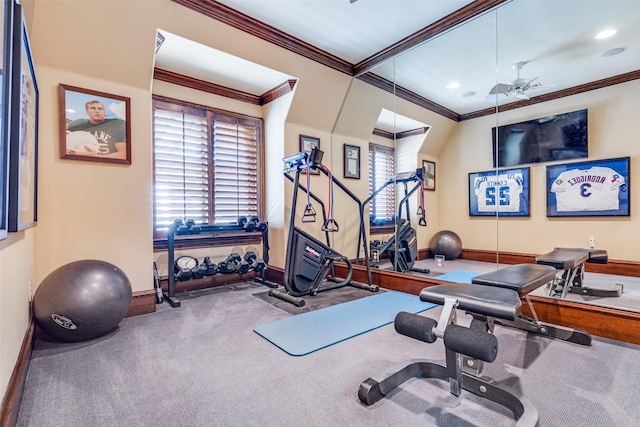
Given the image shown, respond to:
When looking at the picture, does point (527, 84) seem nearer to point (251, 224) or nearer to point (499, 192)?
point (499, 192)

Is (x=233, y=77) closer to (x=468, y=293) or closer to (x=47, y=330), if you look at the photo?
(x=47, y=330)

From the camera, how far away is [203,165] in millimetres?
4266

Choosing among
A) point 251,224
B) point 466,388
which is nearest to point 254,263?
point 251,224

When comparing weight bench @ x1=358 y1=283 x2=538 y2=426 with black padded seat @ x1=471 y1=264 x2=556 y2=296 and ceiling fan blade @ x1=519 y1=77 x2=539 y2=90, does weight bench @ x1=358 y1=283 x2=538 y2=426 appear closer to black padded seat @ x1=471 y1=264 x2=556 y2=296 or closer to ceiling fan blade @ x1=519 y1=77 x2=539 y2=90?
black padded seat @ x1=471 y1=264 x2=556 y2=296

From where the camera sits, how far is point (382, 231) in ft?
15.9

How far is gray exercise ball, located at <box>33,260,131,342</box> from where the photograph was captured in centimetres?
232

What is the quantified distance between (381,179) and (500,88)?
197cm

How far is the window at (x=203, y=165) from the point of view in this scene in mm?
3939

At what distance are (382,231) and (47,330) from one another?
4.04 meters

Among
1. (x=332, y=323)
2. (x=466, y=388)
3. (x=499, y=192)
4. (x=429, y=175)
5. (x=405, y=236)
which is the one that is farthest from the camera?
(x=405, y=236)

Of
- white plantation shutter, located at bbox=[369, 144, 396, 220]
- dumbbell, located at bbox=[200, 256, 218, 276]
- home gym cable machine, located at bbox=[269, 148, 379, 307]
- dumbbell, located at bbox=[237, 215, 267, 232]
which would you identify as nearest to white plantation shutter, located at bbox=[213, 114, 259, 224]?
dumbbell, located at bbox=[237, 215, 267, 232]

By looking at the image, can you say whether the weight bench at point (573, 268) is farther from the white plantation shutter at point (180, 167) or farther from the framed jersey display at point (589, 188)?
the white plantation shutter at point (180, 167)

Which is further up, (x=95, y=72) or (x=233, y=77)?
(x=233, y=77)

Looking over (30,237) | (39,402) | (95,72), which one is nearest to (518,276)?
(39,402)
